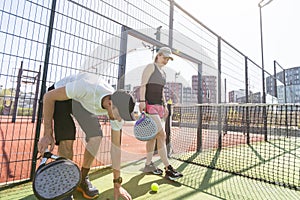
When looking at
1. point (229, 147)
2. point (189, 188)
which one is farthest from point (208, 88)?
point (189, 188)

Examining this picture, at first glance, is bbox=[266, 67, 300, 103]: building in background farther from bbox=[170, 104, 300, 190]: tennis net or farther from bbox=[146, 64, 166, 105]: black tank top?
bbox=[146, 64, 166, 105]: black tank top

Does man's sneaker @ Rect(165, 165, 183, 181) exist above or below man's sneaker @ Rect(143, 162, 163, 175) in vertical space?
above

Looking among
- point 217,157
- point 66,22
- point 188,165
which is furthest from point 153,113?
point 217,157

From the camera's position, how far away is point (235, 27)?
17.4 feet

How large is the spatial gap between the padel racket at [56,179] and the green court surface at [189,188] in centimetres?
71

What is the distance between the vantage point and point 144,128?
2332mm

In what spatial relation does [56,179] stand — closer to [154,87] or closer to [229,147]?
[154,87]

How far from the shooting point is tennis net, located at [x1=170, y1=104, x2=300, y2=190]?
2.98 metres

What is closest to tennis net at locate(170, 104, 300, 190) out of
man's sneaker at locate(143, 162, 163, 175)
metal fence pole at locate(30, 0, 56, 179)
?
man's sneaker at locate(143, 162, 163, 175)

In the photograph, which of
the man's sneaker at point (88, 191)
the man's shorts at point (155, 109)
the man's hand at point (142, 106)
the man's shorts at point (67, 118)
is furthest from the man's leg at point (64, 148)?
the man's shorts at point (155, 109)

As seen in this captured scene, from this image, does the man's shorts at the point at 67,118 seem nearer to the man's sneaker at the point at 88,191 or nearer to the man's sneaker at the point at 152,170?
the man's sneaker at the point at 88,191

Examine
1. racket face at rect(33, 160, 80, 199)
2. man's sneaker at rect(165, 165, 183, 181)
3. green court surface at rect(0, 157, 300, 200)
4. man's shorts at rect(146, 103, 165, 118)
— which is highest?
man's shorts at rect(146, 103, 165, 118)

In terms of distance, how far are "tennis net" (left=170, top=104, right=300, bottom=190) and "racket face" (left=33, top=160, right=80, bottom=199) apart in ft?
8.03

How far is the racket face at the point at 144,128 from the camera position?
7.63 feet
